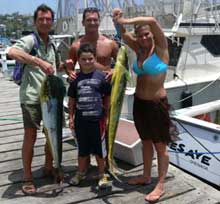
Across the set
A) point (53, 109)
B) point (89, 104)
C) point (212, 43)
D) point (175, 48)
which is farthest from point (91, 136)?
point (212, 43)

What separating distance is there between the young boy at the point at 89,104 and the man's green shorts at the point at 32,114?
30 centimetres

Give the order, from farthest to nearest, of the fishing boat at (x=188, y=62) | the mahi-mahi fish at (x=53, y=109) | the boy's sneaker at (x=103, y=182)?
the fishing boat at (x=188, y=62)
the boy's sneaker at (x=103, y=182)
the mahi-mahi fish at (x=53, y=109)

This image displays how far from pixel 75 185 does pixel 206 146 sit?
1977 mm

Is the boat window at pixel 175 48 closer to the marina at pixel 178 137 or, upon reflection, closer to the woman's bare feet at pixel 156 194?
the marina at pixel 178 137

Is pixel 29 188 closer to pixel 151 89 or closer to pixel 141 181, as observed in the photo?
pixel 141 181

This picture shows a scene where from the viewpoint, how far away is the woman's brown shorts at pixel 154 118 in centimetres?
329

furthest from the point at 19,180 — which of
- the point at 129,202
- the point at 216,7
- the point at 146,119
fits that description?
Result: the point at 216,7

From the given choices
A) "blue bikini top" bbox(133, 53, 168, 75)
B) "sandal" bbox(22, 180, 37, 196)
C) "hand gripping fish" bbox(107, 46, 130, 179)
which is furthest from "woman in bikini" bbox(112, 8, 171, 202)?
"sandal" bbox(22, 180, 37, 196)

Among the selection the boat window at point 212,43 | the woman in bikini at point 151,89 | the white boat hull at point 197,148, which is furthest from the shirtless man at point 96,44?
the boat window at point 212,43

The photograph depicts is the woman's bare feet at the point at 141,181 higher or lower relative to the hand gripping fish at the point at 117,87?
lower

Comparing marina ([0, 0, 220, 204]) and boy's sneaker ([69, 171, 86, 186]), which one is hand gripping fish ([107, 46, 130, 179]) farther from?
marina ([0, 0, 220, 204])

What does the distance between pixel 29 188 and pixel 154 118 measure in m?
1.28

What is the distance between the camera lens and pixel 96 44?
3650 mm

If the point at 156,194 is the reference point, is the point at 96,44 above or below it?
above
